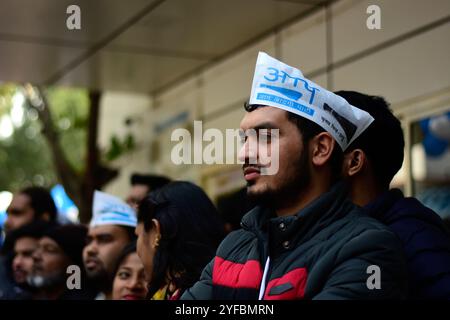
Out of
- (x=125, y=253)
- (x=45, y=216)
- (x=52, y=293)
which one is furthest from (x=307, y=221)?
(x=45, y=216)

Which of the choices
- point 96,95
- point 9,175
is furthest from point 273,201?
point 9,175

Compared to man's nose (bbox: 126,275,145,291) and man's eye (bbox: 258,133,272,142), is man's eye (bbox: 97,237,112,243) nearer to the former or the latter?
man's nose (bbox: 126,275,145,291)

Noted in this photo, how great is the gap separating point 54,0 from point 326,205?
486cm

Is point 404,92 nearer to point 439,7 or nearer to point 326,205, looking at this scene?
point 439,7

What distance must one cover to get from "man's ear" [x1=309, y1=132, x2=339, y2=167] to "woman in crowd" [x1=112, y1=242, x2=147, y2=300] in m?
1.80

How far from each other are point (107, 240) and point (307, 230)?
2551 millimetres

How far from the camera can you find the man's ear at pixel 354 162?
3.34 meters

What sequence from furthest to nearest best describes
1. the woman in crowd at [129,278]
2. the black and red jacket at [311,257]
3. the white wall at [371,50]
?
1. the white wall at [371,50]
2. the woman in crowd at [129,278]
3. the black and red jacket at [311,257]

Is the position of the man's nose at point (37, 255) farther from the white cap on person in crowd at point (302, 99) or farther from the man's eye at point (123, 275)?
the white cap on person in crowd at point (302, 99)

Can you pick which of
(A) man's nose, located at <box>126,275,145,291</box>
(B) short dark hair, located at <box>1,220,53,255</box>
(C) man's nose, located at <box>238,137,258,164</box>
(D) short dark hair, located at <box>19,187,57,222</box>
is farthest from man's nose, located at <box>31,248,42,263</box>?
(C) man's nose, located at <box>238,137,258,164</box>

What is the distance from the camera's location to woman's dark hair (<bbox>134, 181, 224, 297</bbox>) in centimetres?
382

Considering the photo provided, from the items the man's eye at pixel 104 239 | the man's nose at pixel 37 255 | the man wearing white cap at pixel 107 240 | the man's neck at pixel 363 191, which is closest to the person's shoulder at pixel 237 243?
the man's neck at pixel 363 191

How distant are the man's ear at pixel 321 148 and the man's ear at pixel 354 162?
0.81 ft

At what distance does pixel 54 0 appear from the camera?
7367mm
